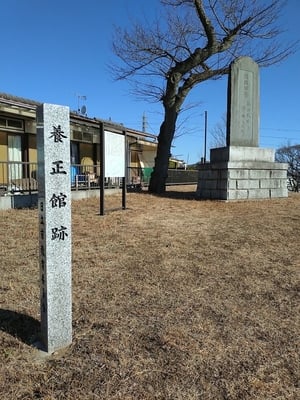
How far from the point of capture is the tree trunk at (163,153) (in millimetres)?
14016

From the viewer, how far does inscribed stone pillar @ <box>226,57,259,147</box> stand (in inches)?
437

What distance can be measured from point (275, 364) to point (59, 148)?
2170mm

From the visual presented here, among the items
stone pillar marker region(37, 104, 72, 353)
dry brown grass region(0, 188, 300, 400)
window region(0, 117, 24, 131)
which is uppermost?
window region(0, 117, 24, 131)

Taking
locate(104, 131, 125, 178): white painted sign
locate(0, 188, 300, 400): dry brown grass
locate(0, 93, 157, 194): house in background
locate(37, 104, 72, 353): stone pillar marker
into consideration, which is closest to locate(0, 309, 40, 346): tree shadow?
locate(0, 188, 300, 400): dry brown grass

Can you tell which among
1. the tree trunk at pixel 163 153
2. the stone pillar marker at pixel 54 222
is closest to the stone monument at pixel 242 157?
the tree trunk at pixel 163 153

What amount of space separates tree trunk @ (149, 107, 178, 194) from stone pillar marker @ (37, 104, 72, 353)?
11.1 metres

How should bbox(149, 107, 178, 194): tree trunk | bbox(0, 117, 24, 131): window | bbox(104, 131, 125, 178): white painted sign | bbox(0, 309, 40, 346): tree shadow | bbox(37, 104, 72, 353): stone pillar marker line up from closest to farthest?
bbox(37, 104, 72, 353): stone pillar marker
bbox(0, 309, 40, 346): tree shadow
bbox(104, 131, 125, 178): white painted sign
bbox(0, 117, 24, 131): window
bbox(149, 107, 178, 194): tree trunk

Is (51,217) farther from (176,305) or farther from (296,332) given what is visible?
(296,332)

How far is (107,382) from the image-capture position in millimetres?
2443

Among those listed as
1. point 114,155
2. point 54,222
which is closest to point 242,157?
point 114,155

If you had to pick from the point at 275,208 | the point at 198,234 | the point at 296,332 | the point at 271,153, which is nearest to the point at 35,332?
the point at 296,332

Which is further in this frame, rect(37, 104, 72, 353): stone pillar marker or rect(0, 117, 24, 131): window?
rect(0, 117, 24, 131): window

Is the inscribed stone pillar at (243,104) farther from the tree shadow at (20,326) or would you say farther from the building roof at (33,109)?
the tree shadow at (20,326)

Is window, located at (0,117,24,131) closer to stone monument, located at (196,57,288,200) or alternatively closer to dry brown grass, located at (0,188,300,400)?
stone monument, located at (196,57,288,200)
